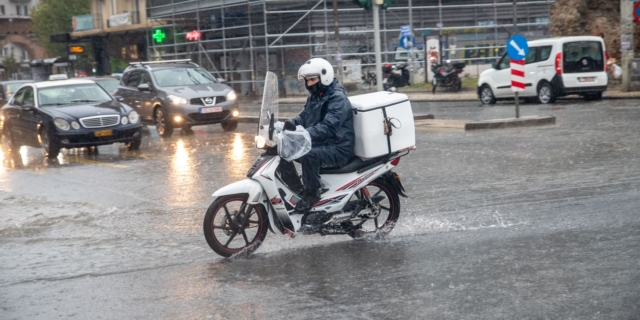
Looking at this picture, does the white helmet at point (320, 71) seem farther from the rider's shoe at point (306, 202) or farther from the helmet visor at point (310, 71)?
the rider's shoe at point (306, 202)

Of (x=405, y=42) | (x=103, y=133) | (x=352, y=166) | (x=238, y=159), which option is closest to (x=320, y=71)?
(x=352, y=166)

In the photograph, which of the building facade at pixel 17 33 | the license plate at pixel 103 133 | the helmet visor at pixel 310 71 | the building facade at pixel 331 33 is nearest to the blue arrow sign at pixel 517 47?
the license plate at pixel 103 133

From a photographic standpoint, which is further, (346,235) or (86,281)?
(346,235)

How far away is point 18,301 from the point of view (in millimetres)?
6320

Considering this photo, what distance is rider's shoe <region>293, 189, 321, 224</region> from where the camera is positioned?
7.62 metres

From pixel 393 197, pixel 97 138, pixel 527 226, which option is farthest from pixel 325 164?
pixel 97 138

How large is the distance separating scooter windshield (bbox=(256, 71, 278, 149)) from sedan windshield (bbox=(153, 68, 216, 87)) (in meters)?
15.2

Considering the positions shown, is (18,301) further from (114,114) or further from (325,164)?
(114,114)

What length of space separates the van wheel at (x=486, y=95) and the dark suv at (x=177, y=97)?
821cm

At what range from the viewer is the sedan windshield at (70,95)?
60.5ft

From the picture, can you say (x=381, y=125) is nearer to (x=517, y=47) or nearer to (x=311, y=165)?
(x=311, y=165)

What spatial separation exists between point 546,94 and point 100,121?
502 inches

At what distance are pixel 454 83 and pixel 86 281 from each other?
28.2 metres

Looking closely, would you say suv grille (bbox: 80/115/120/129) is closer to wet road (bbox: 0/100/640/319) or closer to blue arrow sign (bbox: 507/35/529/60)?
wet road (bbox: 0/100/640/319)
